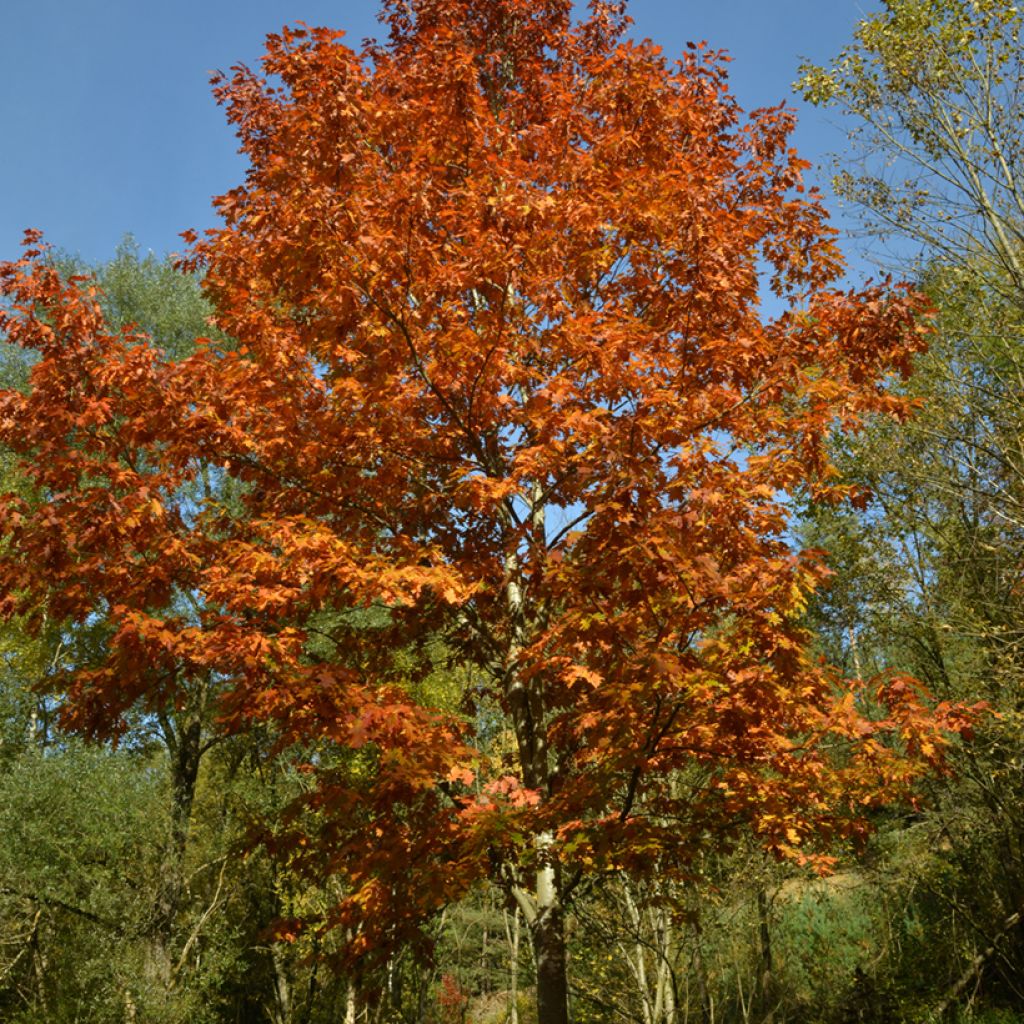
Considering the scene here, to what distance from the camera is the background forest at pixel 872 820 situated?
8719 mm

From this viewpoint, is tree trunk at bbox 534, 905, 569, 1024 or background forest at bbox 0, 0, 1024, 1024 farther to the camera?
background forest at bbox 0, 0, 1024, 1024

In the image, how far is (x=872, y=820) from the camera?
10156 millimetres

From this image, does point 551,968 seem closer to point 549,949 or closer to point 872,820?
point 549,949

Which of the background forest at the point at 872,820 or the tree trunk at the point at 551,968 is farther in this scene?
the background forest at the point at 872,820

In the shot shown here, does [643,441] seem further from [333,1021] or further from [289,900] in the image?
[333,1021]

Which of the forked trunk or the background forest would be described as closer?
the forked trunk

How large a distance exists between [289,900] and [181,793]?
3.58 m

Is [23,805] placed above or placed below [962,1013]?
above

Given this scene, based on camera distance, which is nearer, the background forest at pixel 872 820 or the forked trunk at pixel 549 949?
the forked trunk at pixel 549 949

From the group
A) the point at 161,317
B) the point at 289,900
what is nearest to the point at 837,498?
the point at 289,900

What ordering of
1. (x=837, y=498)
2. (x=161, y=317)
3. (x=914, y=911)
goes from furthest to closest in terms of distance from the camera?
(x=161, y=317) → (x=914, y=911) → (x=837, y=498)

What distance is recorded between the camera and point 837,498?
18.3ft

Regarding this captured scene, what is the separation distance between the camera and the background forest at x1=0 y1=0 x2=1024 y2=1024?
8.72 m

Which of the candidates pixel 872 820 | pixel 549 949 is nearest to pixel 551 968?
pixel 549 949
